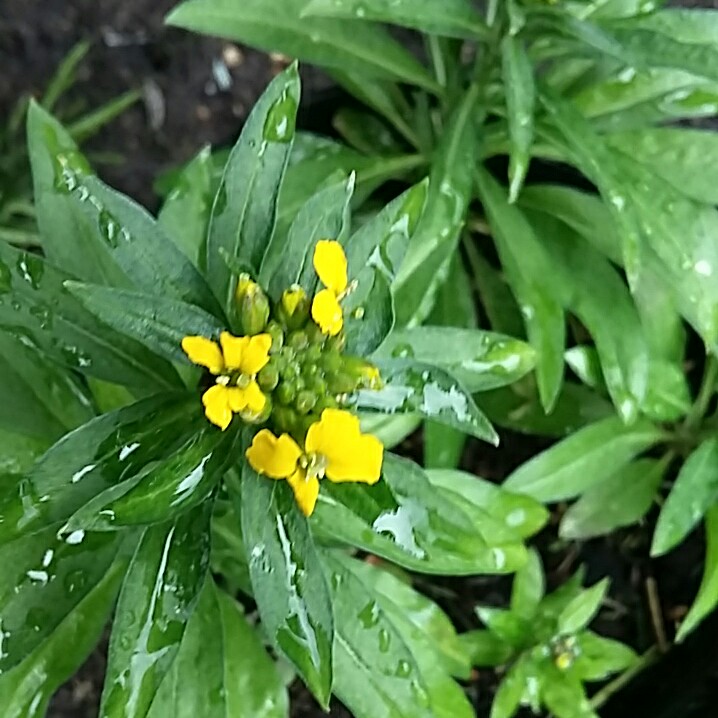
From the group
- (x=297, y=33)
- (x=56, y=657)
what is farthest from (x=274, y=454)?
(x=297, y=33)

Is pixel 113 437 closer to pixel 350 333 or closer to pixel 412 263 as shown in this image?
pixel 350 333

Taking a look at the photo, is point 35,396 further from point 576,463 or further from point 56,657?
point 576,463

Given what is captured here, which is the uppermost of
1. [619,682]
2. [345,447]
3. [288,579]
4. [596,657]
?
[345,447]

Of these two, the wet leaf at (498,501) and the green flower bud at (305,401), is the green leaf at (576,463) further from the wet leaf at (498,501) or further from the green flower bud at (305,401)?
the green flower bud at (305,401)

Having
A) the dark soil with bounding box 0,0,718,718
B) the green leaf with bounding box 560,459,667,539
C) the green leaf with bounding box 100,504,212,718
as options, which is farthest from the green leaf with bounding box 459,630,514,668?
the dark soil with bounding box 0,0,718,718

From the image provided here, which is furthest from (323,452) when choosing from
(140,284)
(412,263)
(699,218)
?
(699,218)

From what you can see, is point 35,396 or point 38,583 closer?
point 38,583

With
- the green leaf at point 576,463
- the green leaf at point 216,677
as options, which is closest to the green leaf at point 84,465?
the green leaf at point 216,677

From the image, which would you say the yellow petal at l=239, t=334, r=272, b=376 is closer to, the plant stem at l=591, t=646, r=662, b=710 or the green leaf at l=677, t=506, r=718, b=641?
the green leaf at l=677, t=506, r=718, b=641
